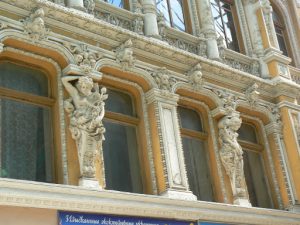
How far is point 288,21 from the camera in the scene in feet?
52.8

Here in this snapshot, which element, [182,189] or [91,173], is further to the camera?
[182,189]

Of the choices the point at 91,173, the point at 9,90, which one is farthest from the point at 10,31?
the point at 91,173


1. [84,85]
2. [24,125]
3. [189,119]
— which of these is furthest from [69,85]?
[189,119]

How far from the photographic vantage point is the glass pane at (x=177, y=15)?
12.7 m

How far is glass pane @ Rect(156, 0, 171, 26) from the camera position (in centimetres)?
1250

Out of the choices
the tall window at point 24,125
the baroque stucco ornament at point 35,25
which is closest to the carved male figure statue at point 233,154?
the tall window at point 24,125

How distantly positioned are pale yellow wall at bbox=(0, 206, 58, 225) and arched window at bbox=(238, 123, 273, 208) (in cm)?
518

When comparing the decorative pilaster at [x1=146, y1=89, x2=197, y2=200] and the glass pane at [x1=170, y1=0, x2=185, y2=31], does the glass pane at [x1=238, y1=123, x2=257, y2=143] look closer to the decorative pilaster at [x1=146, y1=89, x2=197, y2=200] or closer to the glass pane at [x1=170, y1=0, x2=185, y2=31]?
the decorative pilaster at [x1=146, y1=89, x2=197, y2=200]

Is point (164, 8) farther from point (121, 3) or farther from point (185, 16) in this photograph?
point (121, 3)

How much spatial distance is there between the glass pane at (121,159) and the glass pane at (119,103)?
1.08 feet

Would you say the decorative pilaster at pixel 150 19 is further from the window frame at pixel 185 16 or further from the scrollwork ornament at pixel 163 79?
the window frame at pixel 185 16

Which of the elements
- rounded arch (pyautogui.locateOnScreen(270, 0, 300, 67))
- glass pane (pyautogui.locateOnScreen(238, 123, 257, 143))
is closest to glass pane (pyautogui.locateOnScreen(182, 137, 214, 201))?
glass pane (pyautogui.locateOnScreen(238, 123, 257, 143))

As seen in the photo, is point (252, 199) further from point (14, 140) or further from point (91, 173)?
point (14, 140)

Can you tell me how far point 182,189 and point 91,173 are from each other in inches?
74.2
